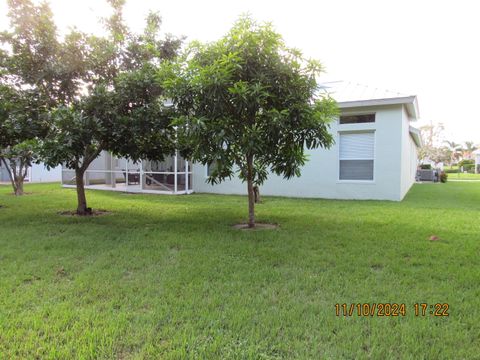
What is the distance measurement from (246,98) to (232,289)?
2969 millimetres

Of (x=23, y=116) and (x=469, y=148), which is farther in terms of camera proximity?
(x=469, y=148)

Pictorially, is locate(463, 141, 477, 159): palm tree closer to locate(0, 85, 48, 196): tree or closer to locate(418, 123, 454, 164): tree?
locate(418, 123, 454, 164): tree

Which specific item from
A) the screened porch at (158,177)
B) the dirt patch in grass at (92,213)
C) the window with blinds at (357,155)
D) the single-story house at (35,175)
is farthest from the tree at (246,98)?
the single-story house at (35,175)

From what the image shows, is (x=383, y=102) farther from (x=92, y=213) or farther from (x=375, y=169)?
(x=92, y=213)

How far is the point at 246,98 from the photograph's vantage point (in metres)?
5.15

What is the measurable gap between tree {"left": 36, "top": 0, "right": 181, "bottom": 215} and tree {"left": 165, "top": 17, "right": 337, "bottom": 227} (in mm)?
1061

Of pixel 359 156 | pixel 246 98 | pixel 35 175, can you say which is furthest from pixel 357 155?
A: pixel 35 175

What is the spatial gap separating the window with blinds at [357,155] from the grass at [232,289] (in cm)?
456

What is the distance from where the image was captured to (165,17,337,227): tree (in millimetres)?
5273

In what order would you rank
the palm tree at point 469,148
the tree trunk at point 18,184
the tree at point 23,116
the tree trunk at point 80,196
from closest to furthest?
the tree at point 23,116 < the tree trunk at point 80,196 < the tree trunk at point 18,184 < the palm tree at point 469,148

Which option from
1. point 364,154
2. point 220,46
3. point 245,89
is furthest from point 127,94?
point 364,154

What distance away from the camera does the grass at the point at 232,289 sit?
2361 mm

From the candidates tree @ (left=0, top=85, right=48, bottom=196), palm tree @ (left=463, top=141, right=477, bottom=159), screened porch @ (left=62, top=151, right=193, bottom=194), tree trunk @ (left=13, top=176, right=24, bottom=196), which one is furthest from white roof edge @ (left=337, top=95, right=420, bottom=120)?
palm tree @ (left=463, top=141, right=477, bottom=159)

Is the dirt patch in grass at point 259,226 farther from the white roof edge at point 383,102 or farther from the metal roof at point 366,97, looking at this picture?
the white roof edge at point 383,102
